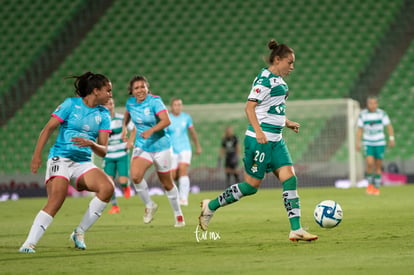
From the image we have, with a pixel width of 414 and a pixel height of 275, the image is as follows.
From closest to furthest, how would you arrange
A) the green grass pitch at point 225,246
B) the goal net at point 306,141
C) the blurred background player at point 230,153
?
the green grass pitch at point 225,246
the goal net at point 306,141
the blurred background player at point 230,153

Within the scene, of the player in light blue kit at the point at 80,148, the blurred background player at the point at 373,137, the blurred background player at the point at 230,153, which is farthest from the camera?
the blurred background player at the point at 230,153

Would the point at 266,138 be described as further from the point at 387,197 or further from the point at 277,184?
the point at 277,184

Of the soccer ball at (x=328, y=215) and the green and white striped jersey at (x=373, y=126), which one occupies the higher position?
the soccer ball at (x=328, y=215)

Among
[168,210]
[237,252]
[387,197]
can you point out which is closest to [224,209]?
[168,210]

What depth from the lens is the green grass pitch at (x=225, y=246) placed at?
6492 mm

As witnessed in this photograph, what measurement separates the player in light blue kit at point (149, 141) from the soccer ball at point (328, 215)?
8.51ft

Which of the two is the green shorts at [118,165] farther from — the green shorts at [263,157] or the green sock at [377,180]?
the green shorts at [263,157]

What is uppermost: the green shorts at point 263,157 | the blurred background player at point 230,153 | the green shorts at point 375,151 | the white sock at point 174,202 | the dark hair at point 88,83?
the dark hair at point 88,83

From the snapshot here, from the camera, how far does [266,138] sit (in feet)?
27.3

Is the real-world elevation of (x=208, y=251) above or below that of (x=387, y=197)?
above

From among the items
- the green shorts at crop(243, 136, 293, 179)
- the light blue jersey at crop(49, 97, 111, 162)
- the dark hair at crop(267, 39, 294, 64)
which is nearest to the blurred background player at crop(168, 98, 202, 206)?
the green shorts at crop(243, 136, 293, 179)

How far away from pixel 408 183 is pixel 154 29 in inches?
386

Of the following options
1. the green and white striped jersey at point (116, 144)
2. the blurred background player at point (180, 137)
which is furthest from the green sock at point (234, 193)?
the blurred background player at point (180, 137)

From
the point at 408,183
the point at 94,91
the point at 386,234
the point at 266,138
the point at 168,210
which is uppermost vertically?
the point at 94,91
